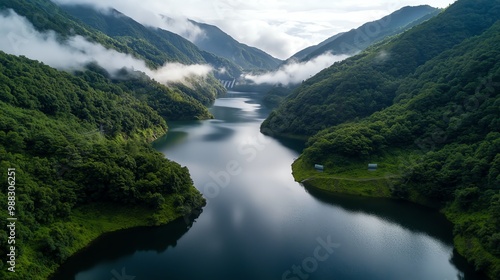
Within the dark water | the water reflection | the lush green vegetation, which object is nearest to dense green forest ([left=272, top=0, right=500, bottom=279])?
the dark water

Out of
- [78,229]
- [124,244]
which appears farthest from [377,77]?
[78,229]

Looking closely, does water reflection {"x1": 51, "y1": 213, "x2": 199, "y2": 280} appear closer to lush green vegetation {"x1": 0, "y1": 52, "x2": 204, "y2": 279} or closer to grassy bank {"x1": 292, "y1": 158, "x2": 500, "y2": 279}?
lush green vegetation {"x1": 0, "y1": 52, "x2": 204, "y2": 279}

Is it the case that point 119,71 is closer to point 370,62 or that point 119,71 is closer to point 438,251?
point 370,62

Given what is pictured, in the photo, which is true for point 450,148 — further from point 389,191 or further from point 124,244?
point 124,244

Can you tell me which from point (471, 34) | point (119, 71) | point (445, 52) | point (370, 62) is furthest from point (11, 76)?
point (471, 34)

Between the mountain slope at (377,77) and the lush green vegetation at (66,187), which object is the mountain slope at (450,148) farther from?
the lush green vegetation at (66,187)

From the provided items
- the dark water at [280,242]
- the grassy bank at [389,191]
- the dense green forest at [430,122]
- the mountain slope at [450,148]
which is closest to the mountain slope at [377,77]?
the dense green forest at [430,122]

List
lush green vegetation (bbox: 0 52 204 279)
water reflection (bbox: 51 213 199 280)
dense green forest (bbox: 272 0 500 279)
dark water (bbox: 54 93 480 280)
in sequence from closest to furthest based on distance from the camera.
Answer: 1. lush green vegetation (bbox: 0 52 204 279)
2. dark water (bbox: 54 93 480 280)
3. water reflection (bbox: 51 213 199 280)
4. dense green forest (bbox: 272 0 500 279)
